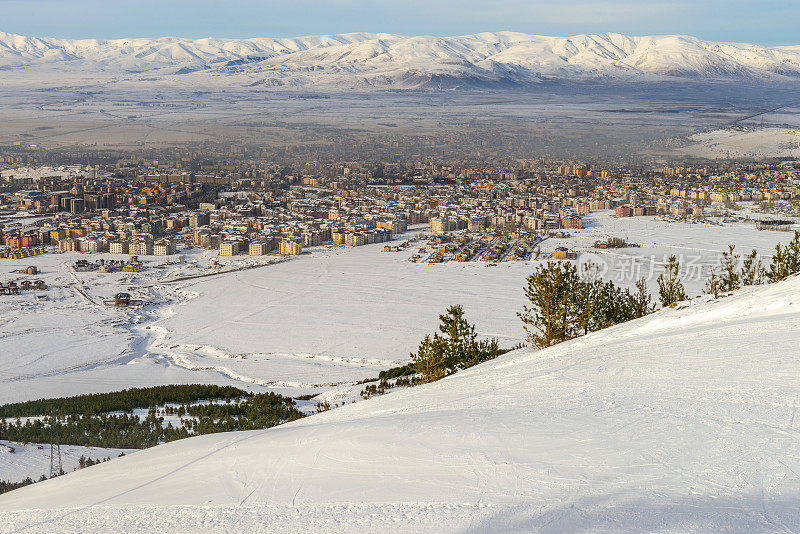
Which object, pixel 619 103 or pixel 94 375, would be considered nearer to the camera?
pixel 94 375

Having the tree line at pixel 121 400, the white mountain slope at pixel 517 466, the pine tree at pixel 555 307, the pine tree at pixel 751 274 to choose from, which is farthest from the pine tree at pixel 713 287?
the tree line at pixel 121 400

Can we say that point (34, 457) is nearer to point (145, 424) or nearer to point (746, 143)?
point (145, 424)

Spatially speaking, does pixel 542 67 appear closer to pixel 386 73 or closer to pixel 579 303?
pixel 386 73

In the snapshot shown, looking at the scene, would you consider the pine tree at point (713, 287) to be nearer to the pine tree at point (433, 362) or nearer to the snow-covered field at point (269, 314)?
the pine tree at point (433, 362)

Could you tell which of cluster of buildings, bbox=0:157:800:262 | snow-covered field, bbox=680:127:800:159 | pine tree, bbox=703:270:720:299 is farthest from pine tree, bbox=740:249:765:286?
snow-covered field, bbox=680:127:800:159

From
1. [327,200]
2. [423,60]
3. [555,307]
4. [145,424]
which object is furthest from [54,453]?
[423,60]

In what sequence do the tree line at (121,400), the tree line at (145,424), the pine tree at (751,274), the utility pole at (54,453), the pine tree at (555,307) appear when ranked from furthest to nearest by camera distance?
the pine tree at (751,274)
the tree line at (121,400)
the pine tree at (555,307)
the tree line at (145,424)
the utility pole at (54,453)

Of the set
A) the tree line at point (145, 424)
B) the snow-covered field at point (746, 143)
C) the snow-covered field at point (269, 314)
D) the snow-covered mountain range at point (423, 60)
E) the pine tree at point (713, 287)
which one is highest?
the snow-covered mountain range at point (423, 60)

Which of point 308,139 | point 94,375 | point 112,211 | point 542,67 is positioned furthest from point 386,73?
point 94,375
